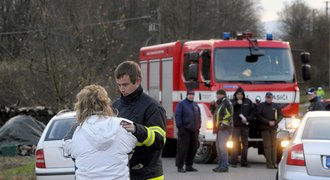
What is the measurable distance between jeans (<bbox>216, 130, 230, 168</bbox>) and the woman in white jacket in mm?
9835

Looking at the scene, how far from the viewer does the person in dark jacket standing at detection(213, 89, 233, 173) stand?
1491 cm

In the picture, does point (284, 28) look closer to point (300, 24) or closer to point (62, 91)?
point (300, 24)

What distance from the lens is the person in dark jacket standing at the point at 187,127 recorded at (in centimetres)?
1497

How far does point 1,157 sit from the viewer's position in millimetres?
18891

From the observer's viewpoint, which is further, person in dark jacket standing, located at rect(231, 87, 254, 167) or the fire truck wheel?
the fire truck wheel

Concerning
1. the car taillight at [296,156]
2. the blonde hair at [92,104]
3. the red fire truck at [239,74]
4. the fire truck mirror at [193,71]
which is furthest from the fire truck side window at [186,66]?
the blonde hair at [92,104]

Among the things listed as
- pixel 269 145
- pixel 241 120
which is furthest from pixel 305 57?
pixel 269 145

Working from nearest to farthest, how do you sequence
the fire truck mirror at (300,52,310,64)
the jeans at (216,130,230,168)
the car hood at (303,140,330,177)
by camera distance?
the car hood at (303,140,330,177) < the jeans at (216,130,230,168) < the fire truck mirror at (300,52,310,64)

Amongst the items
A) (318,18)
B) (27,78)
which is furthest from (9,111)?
(318,18)

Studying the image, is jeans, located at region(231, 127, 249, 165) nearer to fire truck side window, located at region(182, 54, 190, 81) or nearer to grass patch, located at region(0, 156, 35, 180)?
fire truck side window, located at region(182, 54, 190, 81)

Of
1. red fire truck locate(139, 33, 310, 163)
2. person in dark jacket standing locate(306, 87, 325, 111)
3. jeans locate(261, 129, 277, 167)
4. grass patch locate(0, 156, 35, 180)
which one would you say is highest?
red fire truck locate(139, 33, 310, 163)

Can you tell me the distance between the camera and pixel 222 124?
49.3ft

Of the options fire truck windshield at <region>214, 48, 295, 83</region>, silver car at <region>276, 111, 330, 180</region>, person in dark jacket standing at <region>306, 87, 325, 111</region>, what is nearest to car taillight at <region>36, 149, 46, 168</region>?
silver car at <region>276, 111, 330, 180</region>

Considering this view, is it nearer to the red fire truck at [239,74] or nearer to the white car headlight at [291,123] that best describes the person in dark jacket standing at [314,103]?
the red fire truck at [239,74]
